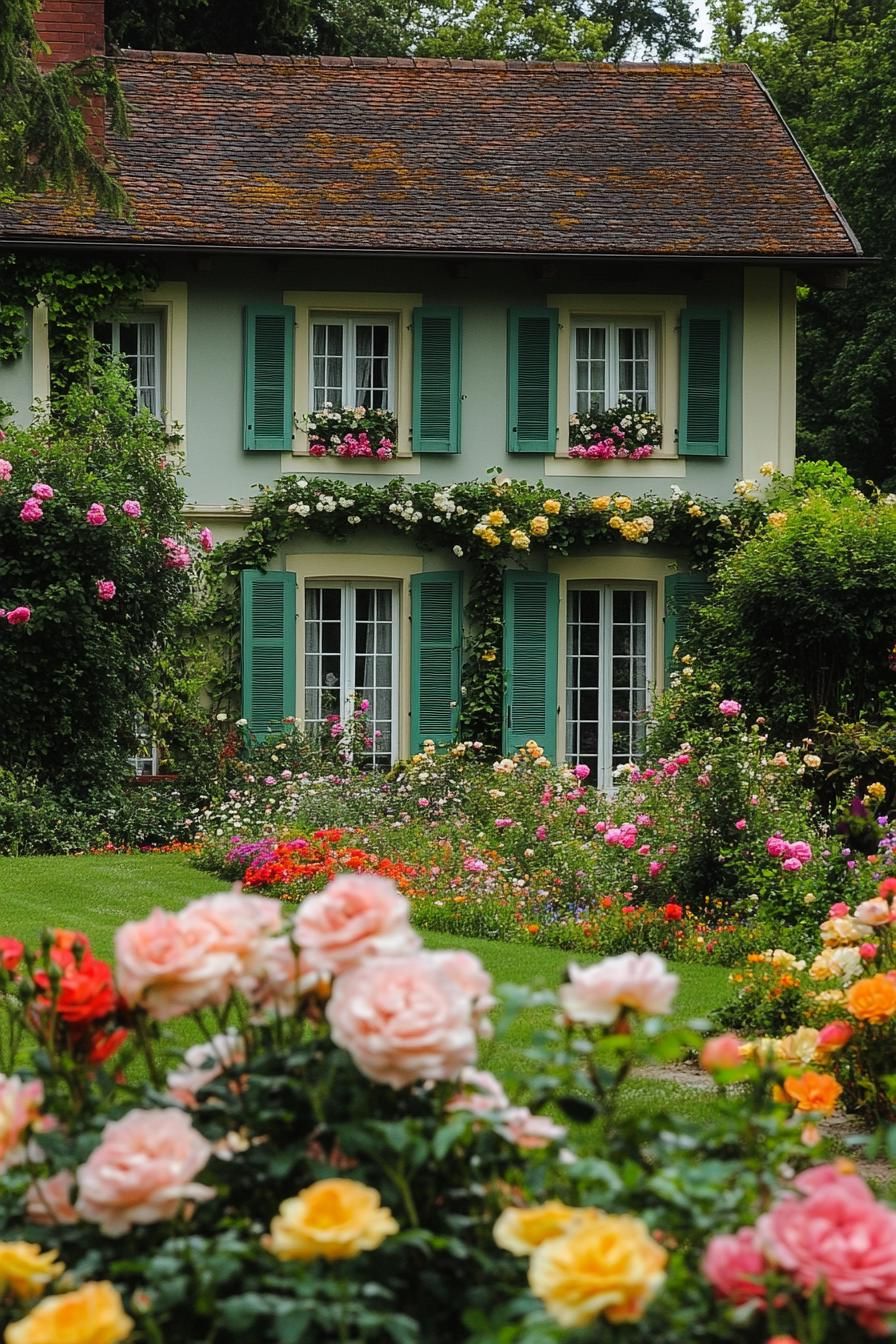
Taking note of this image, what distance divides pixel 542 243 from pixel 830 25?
51.4ft

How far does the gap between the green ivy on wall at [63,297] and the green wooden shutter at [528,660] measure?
4.24 meters

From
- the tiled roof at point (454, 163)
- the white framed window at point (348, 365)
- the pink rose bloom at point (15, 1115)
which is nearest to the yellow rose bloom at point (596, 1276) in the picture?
the pink rose bloom at point (15, 1115)

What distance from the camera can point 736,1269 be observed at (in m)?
2.09

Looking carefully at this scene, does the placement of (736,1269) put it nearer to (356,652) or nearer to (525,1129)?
(525,1129)

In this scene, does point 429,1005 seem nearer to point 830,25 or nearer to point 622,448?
point 622,448

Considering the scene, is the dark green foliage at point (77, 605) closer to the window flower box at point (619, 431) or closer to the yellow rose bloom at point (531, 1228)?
the window flower box at point (619, 431)

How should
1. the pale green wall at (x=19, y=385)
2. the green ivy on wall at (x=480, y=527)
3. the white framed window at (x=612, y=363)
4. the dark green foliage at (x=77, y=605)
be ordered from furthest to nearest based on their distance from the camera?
the white framed window at (x=612, y=363), the green ivy on wall at (x=480, y=527), the pale green wall at (x=19, y=385), the dark green foliage at (x=77, y=605)

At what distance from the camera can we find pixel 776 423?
1700cm

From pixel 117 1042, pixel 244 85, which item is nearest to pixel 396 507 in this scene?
pixel 244 85

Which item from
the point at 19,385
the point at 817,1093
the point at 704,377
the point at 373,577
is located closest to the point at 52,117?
the point at 19,385

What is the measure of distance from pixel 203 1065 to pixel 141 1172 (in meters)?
0.45

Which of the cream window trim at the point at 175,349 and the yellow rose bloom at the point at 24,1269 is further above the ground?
the cream window trim at the point at 175,349

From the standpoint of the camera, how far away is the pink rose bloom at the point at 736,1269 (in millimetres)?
2082

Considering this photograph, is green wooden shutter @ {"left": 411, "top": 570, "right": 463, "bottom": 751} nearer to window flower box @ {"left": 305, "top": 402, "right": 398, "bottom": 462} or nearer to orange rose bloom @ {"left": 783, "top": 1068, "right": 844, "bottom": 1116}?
window flower box @ {"left": 305, "top": 402, "right": 398, "bottom": 462}
